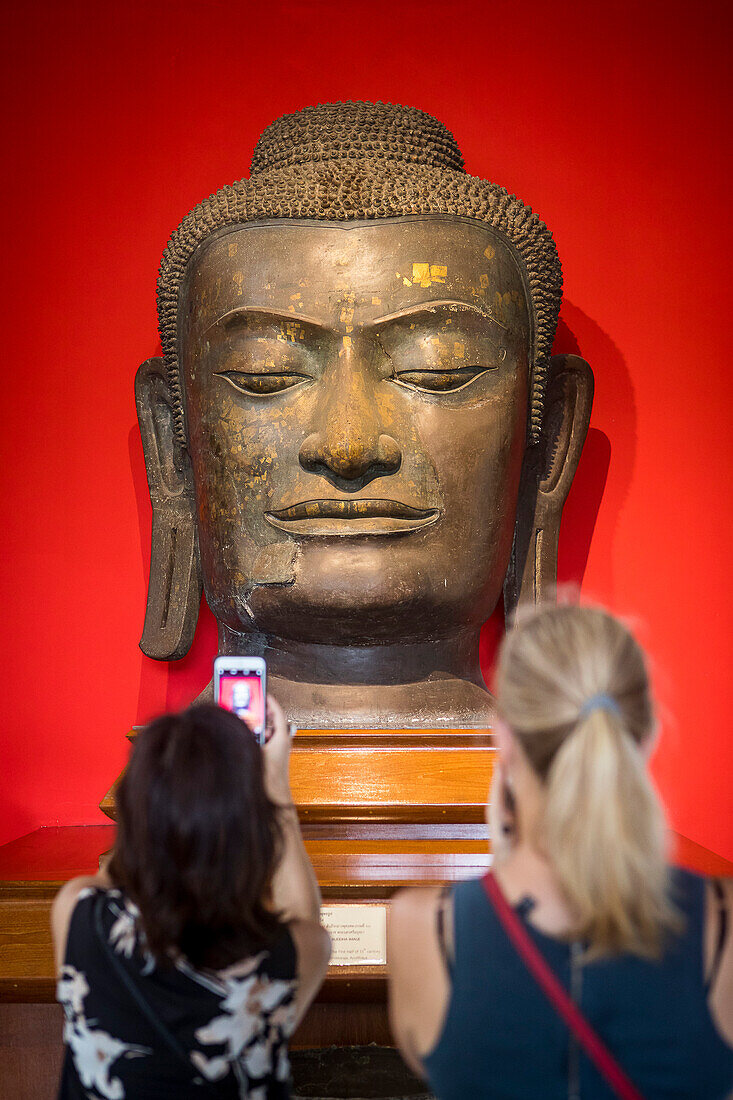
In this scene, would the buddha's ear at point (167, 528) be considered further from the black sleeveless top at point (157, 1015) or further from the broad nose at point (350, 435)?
the black sleeveless top at point (157, 1015)

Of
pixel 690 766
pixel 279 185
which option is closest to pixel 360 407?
pixel 279 185

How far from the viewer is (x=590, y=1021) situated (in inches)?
52.4

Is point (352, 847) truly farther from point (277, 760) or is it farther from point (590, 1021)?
point (590, 1021)

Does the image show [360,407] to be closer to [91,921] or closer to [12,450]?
[12,450]

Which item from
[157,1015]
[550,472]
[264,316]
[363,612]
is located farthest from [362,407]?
[157,1015]

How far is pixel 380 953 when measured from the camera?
2471mm

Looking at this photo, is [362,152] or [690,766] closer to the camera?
[362,152]

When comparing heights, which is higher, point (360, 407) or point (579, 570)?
point (360, 407)

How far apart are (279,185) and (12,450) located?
4.37 feet

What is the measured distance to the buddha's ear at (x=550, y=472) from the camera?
3447 mm

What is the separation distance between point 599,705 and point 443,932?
34 centimetres

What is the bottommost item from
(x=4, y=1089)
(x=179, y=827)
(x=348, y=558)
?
(x=4, y=1089)

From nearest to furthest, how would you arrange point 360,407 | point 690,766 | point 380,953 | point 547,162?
point 380,953
point 360,407
point 690,766
point 547,162

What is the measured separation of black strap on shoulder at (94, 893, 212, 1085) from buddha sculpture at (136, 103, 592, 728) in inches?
62.4
